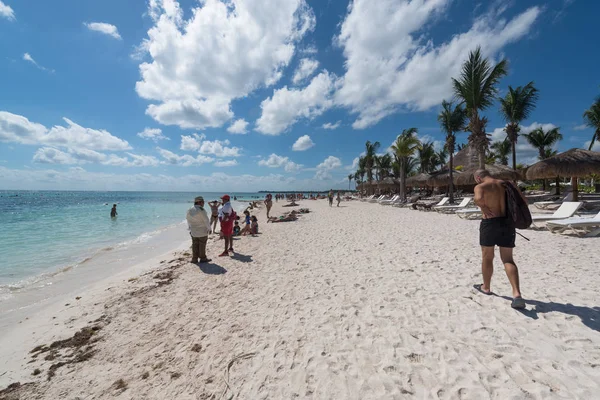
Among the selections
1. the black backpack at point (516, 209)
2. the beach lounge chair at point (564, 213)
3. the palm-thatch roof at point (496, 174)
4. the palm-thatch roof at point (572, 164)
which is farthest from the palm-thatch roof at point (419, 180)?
the black backpack at point (516, 209)

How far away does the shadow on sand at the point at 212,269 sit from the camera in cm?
559

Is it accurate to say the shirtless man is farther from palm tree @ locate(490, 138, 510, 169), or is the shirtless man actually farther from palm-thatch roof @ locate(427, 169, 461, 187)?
palm tree @ locate(490, 138, 510, 169)

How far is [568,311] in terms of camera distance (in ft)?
9.39

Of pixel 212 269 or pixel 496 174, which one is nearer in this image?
pixel 212 269

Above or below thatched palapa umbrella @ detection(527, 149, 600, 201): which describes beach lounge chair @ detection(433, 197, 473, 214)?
below

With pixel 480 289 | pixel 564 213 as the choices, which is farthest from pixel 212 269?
pixel 564 213

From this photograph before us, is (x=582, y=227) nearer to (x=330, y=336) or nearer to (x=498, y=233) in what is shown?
(x=498, y=233)

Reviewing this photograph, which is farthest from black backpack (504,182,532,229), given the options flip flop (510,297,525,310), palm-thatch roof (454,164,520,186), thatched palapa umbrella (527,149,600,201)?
palm-thatch roof (454,164,520,186)

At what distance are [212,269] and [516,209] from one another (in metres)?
5.72

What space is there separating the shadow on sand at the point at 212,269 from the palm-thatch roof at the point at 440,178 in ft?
70.5

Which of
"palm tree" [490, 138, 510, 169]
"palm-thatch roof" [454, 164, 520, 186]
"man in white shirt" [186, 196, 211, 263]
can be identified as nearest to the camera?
"man in white shirt" [186, 196, 211, 263]

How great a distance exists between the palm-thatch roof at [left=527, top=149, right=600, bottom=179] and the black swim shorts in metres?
14.3

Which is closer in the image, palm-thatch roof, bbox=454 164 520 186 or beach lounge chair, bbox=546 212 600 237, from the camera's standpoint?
beach lounge chair, bbox=546 212 600 237

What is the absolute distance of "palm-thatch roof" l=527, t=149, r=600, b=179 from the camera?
39.1 feet
